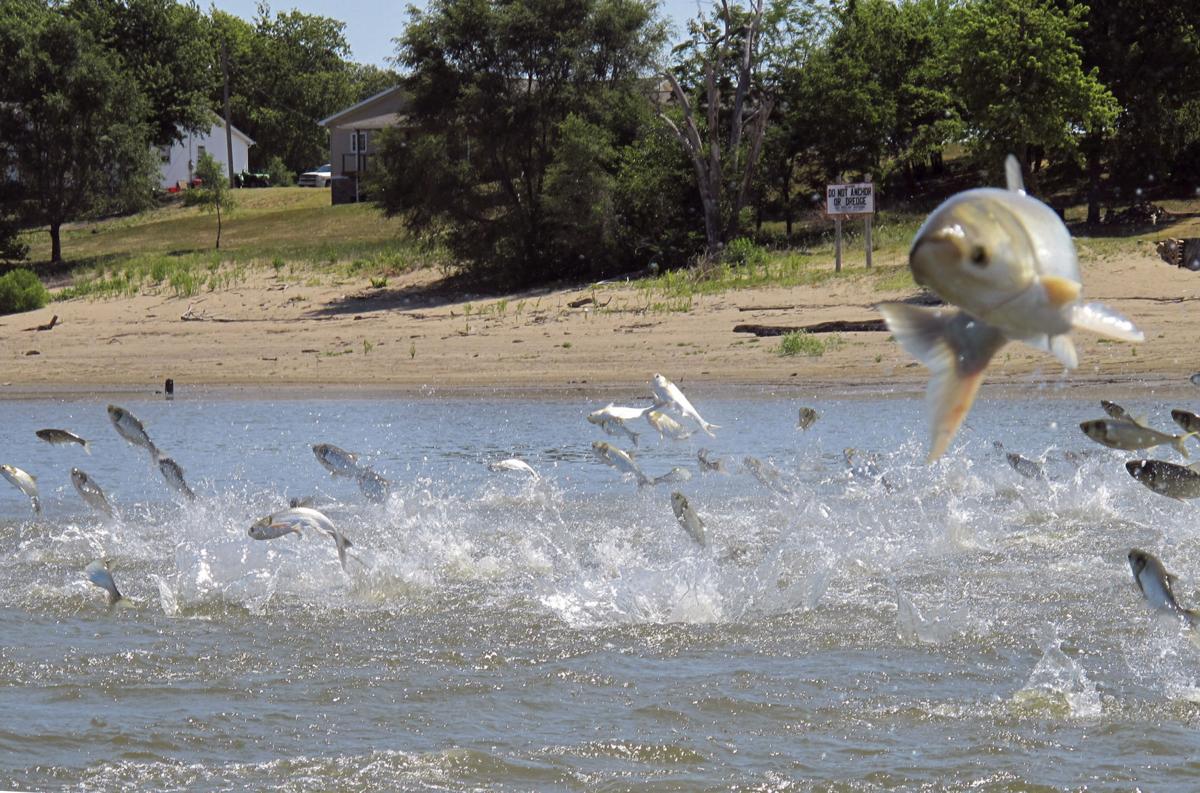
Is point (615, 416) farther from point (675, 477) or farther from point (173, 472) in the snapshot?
point (173, 472)

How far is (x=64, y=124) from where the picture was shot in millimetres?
43250

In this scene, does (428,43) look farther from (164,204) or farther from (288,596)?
(164,204)

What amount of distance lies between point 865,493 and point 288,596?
15.9 feet

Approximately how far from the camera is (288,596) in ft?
27.8

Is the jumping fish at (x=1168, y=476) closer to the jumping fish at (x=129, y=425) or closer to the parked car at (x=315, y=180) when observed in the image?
the jumping fish at (x=129, y=425)

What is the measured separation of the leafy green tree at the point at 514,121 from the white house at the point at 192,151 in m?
38.7

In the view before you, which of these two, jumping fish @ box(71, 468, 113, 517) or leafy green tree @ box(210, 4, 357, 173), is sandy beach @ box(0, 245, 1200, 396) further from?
leafy green tree @ box(210, 4, 357, 173)

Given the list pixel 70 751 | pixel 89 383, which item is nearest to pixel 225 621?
pixel 70 751

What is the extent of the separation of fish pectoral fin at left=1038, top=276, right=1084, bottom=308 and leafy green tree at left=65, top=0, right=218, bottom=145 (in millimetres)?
64082

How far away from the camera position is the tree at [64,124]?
1674 inches

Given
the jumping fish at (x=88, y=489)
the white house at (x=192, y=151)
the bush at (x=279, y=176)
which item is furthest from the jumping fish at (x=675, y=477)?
the bush at (x=279, y=176)

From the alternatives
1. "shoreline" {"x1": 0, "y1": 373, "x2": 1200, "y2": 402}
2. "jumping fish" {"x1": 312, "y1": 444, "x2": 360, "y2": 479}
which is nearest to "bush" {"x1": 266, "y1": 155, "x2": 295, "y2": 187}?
"shoreline" {"x1": 0, "y1": 373, "x2": 1200, "y2": 402}

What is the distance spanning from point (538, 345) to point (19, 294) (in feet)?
41.6

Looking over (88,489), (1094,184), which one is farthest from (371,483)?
(1094,184)
